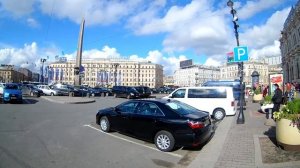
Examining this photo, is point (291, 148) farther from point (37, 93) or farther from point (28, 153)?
point (37, 93)

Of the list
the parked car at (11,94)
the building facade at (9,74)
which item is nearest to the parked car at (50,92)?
the parked car at (11,94)

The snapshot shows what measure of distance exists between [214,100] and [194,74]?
129 m

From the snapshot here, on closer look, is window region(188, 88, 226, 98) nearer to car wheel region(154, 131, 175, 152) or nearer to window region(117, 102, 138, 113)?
window region(117, 102, 138, 113)

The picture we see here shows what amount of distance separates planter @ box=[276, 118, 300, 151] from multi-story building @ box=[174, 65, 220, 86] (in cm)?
13306

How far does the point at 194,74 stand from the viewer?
143375 mm

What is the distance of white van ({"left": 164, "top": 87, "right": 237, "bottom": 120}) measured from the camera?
16.1m

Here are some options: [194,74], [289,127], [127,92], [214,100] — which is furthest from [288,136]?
[194,74]

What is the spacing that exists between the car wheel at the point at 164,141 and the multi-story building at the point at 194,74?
133 m

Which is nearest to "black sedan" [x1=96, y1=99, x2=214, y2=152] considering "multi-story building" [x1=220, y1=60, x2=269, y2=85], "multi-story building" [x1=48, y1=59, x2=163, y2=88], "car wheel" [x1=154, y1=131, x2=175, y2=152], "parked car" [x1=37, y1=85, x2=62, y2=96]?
"car wheel" [x1=154, y1=131, x2=175, y2=152]

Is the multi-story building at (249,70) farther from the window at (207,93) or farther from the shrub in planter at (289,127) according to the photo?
the shrub in planter at (289,127)

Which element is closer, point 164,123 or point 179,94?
point 164,123

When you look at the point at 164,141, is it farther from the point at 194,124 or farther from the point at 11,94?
the point at 11,94

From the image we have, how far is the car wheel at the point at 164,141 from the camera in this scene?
8430 mm

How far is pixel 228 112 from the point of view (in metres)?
16.2
